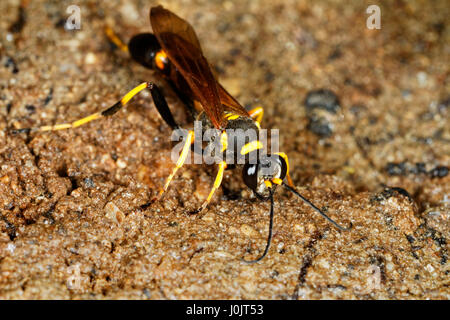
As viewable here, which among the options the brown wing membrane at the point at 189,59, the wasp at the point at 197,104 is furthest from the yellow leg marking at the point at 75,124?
the brown wing membrane at the point at 189,59

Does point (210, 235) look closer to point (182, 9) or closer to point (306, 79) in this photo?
point (306, 79)

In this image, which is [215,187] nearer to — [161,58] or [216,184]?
[216,184]

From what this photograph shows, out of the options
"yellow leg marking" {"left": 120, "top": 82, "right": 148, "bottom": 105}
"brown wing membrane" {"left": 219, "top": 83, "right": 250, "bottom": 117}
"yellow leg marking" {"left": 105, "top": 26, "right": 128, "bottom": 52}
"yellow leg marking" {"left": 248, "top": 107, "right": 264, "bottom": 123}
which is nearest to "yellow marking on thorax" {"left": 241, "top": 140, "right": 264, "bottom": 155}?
"brown wing membrane" {"left": 219, "top": 83, "right": 250, "bottom": 117}

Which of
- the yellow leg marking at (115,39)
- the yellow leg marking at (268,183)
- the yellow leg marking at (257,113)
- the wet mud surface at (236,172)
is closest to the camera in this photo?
the wet mud surface at (236,172)

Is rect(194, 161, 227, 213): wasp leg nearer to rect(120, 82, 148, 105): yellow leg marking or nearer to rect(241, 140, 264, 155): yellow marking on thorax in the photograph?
rect(241, 140, 264, 155): yellow marking on thorax

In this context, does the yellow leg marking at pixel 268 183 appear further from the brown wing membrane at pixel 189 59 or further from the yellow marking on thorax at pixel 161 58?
the yellow marking on thorax at pixel 161 58
